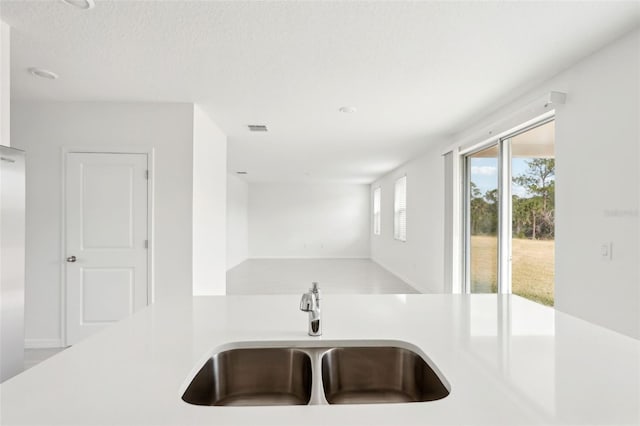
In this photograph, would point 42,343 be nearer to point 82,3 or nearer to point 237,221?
point 82,3

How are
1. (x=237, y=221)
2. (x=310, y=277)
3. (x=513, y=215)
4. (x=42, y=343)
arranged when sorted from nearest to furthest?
(x=42, y=343) → (x=513, y=215) → (x=310, y=277) → (x=237, y=221)

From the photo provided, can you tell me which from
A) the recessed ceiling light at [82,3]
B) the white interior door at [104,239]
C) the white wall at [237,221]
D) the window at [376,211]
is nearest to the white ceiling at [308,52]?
the recessed ceiling light at [82,3]

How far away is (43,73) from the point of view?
2.91 metres

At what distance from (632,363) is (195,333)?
4.41 ft

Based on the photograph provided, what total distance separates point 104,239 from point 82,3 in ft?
7.81

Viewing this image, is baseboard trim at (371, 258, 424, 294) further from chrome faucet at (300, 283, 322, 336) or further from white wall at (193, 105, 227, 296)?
chrome faucet at (300, 283, 322, 336)

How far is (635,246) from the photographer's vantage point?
2.18 m

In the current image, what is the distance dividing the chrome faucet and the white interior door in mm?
2961

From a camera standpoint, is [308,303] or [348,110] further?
[348,110]

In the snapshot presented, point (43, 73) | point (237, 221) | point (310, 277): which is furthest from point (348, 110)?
point (237, 221)

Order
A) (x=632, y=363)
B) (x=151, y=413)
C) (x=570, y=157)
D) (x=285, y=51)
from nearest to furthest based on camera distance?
(x=151, y=413), (x=632, y=363), (x=285, y=51), (x=570, y=157)

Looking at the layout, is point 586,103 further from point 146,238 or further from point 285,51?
point 146,238

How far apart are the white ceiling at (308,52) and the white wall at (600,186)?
202 mm

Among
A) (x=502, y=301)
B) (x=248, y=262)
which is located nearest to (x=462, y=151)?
(x=502, y=301)
